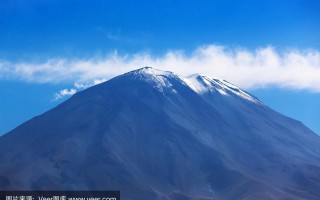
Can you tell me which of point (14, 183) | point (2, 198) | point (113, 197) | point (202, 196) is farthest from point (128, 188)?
point (113, 197)

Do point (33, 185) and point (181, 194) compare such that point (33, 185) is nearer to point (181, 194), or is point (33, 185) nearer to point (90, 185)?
point (90, 185)

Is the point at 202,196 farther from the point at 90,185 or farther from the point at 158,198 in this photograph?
the point at 90,185

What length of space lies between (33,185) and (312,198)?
91.2 meters

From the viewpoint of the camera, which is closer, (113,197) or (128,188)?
(113,197)

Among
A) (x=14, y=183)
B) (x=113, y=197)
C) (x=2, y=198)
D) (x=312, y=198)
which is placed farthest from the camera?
(x=312, y=198)

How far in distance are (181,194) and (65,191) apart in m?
38.0

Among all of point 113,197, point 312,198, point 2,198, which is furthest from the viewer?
point 312,198

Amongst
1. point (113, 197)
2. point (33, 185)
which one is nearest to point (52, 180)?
point (33, 185)

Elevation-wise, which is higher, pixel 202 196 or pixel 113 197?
pixel 202 196

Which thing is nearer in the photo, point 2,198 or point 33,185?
point 2,198

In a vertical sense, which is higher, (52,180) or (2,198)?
(52,180)

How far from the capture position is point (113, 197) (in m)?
90.1

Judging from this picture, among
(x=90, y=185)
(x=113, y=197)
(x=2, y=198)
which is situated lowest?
(x=113, y=197)

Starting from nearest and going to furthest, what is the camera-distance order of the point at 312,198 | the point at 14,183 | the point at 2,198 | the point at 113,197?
the point at 113,197 → the point at 2,198 → the point at 14,183 → the point at 312,198
